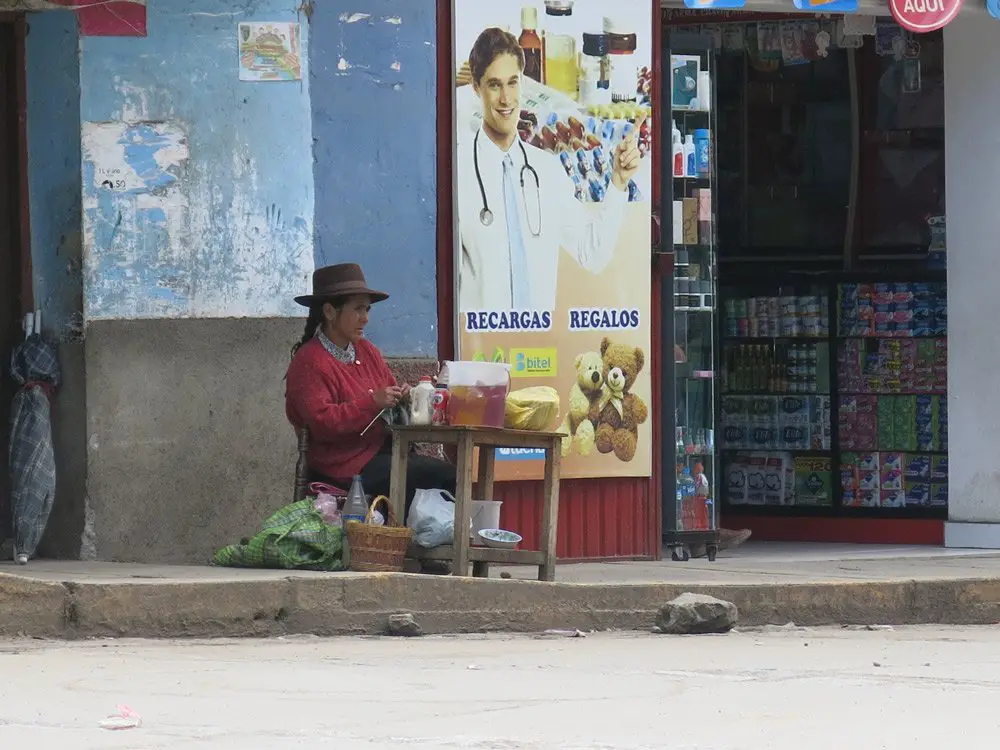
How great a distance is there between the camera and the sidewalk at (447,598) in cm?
870

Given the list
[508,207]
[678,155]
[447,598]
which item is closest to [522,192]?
[508,207]

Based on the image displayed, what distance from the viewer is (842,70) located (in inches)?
516

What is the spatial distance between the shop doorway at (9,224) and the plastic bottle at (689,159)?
332 cm

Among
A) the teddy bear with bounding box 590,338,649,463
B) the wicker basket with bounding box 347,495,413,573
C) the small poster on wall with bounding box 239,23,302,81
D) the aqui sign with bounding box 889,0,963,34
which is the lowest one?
the wicker basket with bounding box 347,495,413,573

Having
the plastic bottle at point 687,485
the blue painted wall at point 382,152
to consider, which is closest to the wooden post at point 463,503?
the blue painted wall at point 382,152

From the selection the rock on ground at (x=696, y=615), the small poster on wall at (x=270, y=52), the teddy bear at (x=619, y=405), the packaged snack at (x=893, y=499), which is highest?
the small poster on wall at (x=270, y=52)

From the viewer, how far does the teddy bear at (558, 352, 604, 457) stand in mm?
10727

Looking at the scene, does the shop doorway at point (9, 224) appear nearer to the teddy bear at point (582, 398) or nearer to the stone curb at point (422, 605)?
the stone curb at point (422, 605)

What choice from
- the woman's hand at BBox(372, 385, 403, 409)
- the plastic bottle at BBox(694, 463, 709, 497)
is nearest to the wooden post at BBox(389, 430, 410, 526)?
the woman's hand at BBox(372, 385, 403, 409)

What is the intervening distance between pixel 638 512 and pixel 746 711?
405 centimetres

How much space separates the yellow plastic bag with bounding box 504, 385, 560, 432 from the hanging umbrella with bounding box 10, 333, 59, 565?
7.03 feet

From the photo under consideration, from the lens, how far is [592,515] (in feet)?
35.7

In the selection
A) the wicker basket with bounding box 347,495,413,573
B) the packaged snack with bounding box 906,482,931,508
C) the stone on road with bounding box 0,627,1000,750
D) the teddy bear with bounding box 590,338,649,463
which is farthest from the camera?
the packaged snack with bounding box 906,482,931,508

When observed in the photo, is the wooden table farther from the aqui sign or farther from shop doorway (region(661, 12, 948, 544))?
shop doorway (region(661, 12, 948, 544))
